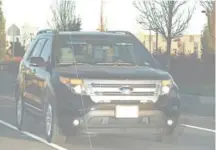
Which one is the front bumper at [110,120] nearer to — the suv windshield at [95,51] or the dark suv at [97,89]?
the dark suv at [97,89]

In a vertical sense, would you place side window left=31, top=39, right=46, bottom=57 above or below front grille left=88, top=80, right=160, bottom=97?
above

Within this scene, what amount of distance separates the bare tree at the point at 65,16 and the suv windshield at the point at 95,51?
1918cm

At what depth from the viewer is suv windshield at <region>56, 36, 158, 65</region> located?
9.65 metres

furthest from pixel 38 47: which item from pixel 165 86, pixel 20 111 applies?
pixel 165 86

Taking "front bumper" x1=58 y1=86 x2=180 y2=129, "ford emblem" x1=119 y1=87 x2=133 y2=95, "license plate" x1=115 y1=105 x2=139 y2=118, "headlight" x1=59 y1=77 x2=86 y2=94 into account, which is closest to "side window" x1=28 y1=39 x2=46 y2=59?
"headlight" x1=59 y1=77 x2=86 y2=94

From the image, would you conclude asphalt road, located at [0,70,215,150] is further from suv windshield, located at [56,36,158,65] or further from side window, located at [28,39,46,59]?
side window, located at [28,39,46,59]

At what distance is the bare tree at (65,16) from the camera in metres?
29.7

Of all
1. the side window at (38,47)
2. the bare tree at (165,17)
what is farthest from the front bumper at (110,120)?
the bare tree at (165,17)

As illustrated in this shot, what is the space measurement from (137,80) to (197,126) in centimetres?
361

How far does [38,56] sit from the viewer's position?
34.2ft

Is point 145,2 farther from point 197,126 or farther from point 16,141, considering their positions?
point 16,141

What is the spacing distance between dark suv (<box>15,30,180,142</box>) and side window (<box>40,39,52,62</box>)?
Result: 2cm

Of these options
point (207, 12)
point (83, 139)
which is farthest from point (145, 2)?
point (83, 139)

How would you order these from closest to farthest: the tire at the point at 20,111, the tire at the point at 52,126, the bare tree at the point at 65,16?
the tire at the point at 52,126 < the tire at the point at 20,111 < the bare tree at the point at 65,16
